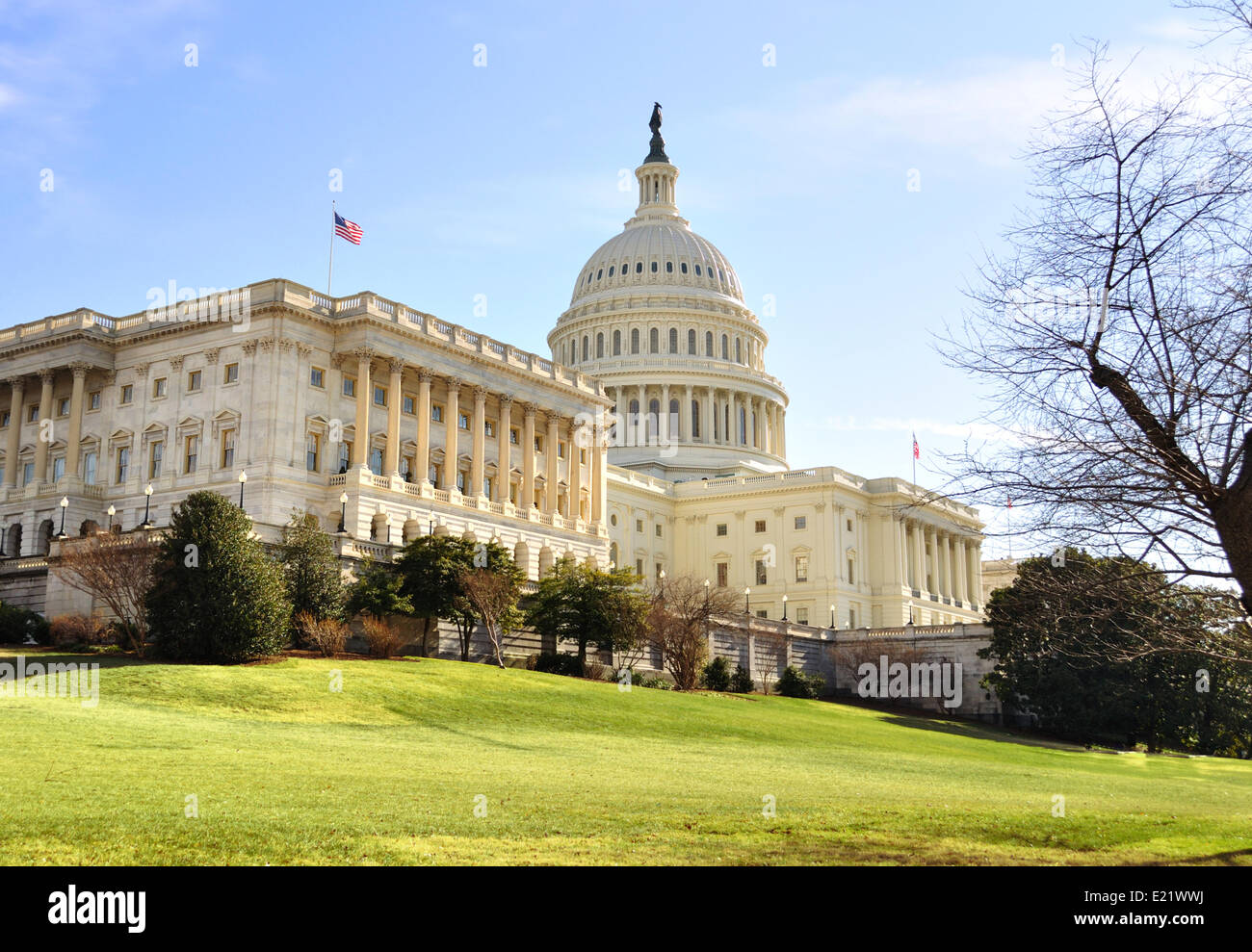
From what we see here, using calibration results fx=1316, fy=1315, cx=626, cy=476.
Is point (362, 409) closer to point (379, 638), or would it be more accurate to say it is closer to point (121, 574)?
point (379, 638)

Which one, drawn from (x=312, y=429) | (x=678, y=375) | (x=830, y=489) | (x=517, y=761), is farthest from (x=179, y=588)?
(x=678, y=375)

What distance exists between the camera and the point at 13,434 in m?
78.5

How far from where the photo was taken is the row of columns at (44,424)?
76.1m

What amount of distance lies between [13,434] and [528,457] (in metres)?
31.0

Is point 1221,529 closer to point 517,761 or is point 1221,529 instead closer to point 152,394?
point 517,761

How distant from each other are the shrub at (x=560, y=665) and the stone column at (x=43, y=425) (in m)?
33.8

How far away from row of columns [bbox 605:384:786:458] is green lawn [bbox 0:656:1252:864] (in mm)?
82634

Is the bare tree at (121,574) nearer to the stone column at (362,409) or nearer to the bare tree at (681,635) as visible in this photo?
the stone column at (362,409)

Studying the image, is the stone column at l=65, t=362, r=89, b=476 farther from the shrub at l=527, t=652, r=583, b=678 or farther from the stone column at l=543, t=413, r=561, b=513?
the shrub at l=527, t=652, r=583, b=678

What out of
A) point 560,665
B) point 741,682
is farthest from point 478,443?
point 560,665

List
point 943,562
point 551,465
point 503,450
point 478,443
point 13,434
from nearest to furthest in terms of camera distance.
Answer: point 13,434 < point 478,443 < point 503,450 < point 551,465 < point 943,562

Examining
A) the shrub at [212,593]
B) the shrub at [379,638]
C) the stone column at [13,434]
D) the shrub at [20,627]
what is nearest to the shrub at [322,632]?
the shrub at [379,638]
